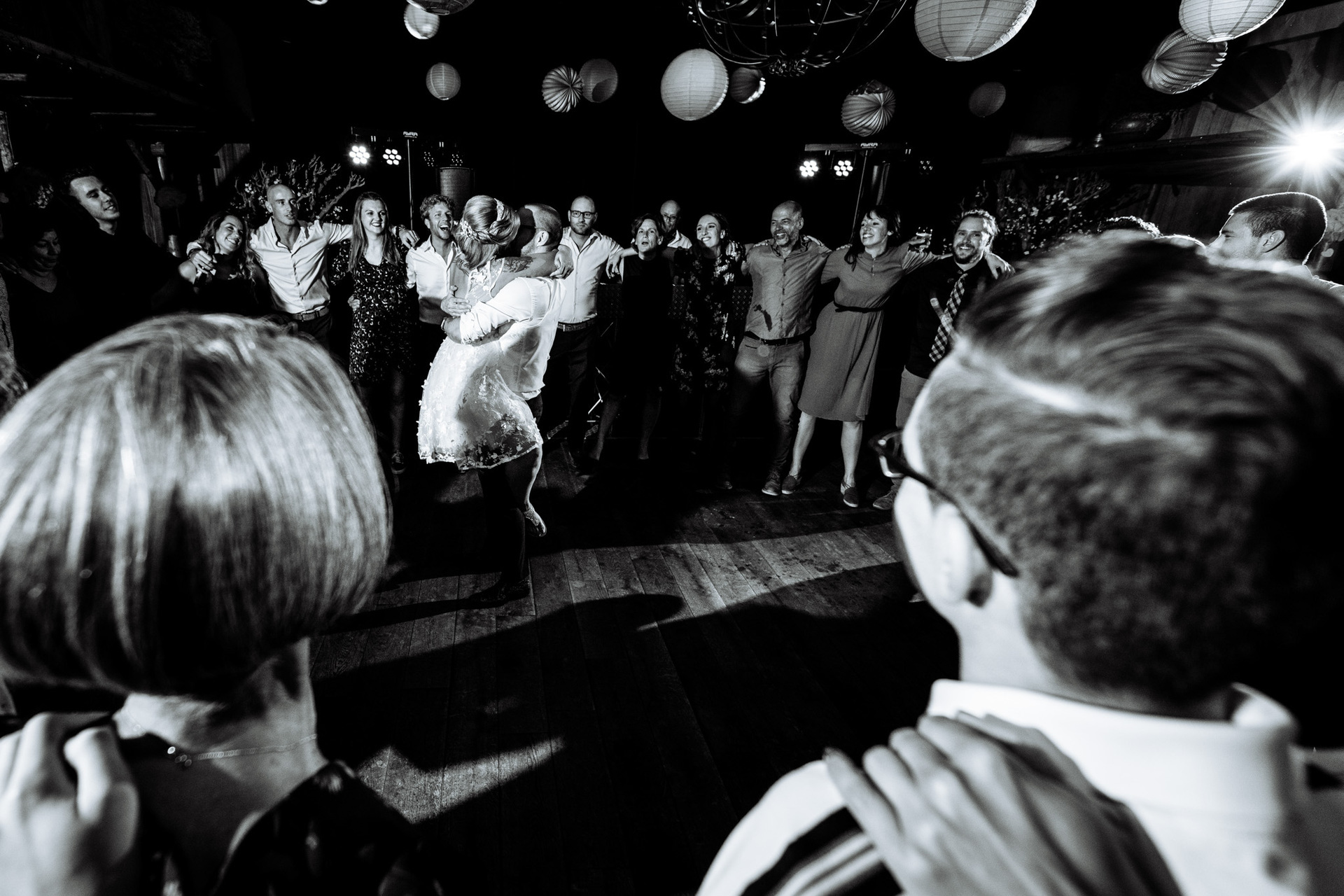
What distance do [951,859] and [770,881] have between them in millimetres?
140

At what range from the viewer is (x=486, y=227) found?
7.52 ft

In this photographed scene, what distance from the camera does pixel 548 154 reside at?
11.8 metres

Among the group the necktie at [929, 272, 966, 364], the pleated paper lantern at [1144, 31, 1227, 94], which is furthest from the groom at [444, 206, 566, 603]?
the pleated paper lantern at [1144, 31, 1227, 94]

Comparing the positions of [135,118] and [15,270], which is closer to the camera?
[15,270]

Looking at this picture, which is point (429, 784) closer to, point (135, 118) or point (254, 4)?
point (135, 118)

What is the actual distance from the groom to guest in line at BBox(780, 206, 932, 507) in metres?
1.92

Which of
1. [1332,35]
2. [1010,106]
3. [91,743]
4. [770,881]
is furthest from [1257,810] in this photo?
[1010,106]

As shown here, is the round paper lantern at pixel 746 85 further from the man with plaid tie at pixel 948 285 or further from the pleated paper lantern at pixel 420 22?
the man with plaid tie at pixel 948 285

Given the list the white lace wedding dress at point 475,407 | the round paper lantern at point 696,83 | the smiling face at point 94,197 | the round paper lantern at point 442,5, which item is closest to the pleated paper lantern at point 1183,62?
the round paper lantern at point 696,83

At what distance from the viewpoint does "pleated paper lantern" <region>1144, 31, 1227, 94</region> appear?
4.38 metres

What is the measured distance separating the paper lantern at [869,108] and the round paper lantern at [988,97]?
110 centimetres

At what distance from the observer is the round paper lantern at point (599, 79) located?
7762mm

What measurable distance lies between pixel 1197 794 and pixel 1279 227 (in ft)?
9.80

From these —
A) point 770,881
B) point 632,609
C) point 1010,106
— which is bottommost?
point 632,609
